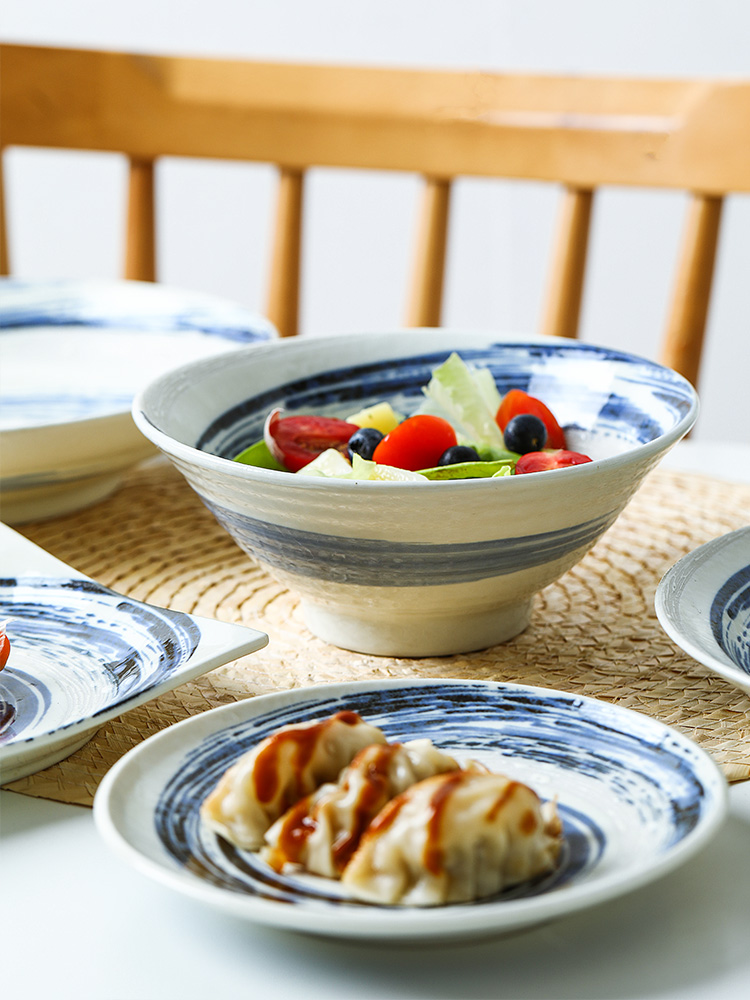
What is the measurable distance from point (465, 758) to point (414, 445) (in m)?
0.26

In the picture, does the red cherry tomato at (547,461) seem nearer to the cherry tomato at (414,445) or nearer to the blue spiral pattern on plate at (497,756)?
the cherry tomato at (414,445)

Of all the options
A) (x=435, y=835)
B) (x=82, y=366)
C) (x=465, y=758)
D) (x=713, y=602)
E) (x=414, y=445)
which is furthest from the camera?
(x=82, y=366)

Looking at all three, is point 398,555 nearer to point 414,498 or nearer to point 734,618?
point 414,498

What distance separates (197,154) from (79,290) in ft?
1.21

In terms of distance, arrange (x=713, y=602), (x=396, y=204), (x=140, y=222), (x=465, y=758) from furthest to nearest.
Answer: (x=396, y=204) < (x=140, y=222) < (x=713, y=602) < (x=465, y=758)

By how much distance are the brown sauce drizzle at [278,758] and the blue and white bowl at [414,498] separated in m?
0.16

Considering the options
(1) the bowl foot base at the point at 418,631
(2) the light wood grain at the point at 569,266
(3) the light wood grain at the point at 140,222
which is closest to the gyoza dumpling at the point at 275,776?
(1) the bowl foot base at the point at 418,631

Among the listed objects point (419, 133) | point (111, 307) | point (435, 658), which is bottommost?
point (435, 658)

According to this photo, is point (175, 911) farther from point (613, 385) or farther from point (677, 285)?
point (677, 285)

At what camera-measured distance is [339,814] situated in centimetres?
44

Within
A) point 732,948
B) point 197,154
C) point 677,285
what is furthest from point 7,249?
point 732,948

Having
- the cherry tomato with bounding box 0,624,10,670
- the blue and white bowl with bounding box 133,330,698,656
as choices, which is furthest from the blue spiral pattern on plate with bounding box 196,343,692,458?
the cherry tomato with bounding box 0,624,10,670

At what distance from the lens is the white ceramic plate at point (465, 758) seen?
0.39 m

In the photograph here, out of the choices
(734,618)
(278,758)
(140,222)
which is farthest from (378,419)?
(140,222)
